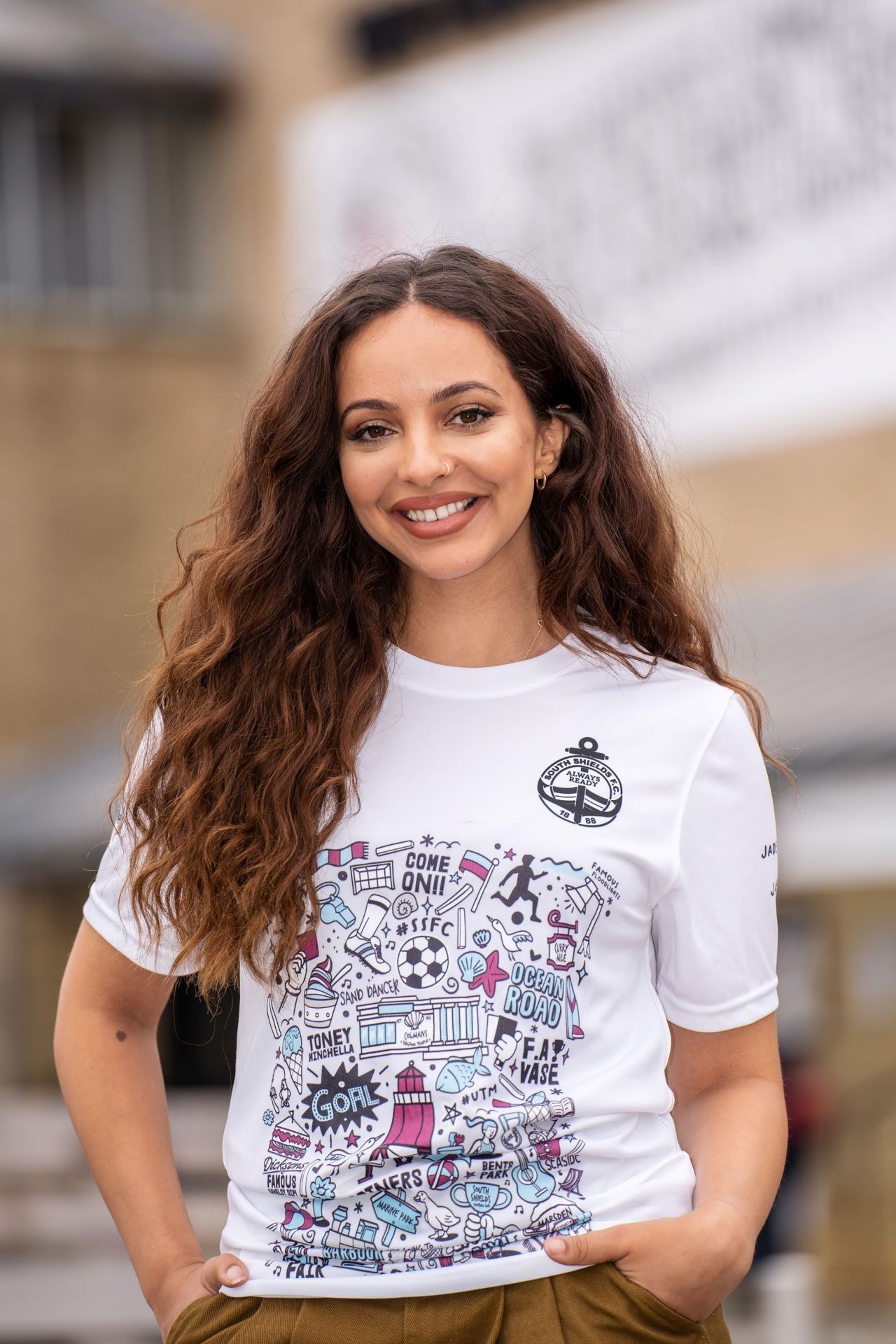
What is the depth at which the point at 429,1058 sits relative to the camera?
6.70 feet

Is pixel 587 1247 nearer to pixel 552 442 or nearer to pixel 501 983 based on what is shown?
pixel 501 983

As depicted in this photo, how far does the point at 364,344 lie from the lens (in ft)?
7.37

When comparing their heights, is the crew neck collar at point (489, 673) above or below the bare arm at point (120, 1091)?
above

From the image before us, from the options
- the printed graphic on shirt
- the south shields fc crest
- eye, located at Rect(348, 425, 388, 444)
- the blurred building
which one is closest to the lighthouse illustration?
the printed graphic on shirt

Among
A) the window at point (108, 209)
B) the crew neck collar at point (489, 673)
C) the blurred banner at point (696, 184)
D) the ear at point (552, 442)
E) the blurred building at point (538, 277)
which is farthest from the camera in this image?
the window at point (108, 209)

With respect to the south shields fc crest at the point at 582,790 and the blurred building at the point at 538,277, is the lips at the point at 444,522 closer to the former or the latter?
the south shields fc crest at the point at 582,790

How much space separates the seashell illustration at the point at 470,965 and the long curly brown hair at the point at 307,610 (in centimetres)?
17

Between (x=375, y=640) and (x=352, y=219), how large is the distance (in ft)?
39.6

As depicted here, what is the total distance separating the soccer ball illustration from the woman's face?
16.9 inches

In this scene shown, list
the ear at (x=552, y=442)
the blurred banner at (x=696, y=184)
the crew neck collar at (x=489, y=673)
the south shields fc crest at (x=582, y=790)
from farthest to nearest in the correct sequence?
the blurred banner at (x=696, y=184)
the ear at (x=552, y=442)
the crew neck collar at (x=489, y=673)
the south shields fc crest at (x=582, y=790)

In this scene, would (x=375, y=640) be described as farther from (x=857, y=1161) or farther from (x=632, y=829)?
(x=857, y=1161)

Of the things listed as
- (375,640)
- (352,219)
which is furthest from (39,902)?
(375,640)

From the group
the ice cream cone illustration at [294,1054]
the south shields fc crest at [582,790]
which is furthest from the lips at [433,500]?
the ice cream cone illustration at [294,1054]

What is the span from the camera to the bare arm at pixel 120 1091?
232 centimetres
